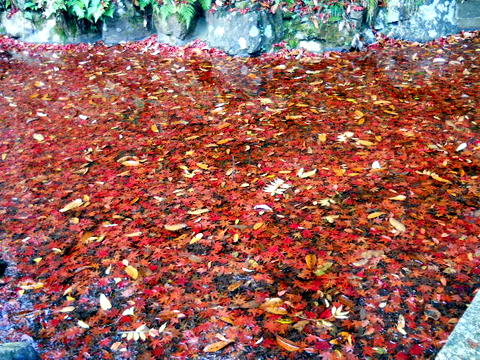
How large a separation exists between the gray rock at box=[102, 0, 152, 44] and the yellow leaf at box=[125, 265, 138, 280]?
595cm

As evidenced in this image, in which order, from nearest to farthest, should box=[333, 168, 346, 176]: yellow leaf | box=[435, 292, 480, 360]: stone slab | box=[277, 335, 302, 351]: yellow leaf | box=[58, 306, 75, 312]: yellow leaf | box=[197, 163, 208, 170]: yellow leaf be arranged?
box=[435, 292, 480, 360]: stone slab → box=[277, 335, 302, 351]: yellow leaf → box=[58, 306, 75, 312]: yellow leaf → box=[333, 168, 346, 176]: yellow leaf → box=[197, 163, 208, 170]: yellow leaf

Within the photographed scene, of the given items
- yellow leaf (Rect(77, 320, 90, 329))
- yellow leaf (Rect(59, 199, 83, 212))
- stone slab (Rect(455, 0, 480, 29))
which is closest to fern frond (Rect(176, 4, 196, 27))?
stone slab (Rect(455, 0, 480, 29))

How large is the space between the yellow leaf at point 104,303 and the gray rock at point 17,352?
49cm

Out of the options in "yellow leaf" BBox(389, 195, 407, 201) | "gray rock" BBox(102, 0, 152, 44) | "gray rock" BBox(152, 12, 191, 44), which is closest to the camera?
"yellow leaf" BBox(389, 195, 407, 201)

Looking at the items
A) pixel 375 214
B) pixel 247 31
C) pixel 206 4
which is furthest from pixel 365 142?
pixel 206 4

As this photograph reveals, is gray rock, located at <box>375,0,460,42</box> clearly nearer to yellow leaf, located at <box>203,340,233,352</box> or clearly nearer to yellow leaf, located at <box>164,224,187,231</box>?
yellow leaf, located at <box>164,224,187,231</box>

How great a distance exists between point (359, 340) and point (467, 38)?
20.0 feet

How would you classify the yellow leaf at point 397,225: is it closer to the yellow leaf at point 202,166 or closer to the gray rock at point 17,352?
the yellow leaf at point 202,166

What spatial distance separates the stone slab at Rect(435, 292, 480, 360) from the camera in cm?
164

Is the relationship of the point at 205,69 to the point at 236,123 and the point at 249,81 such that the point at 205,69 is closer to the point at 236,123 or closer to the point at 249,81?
the point at 249,81

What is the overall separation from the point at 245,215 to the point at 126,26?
5.80 m

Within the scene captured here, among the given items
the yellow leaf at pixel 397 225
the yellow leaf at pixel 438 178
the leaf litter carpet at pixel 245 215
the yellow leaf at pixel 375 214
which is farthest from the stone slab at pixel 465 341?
the yellow leaf at pixel 438 178

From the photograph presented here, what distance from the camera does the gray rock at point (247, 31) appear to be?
6582mm

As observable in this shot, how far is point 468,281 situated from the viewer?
2.53 meters
